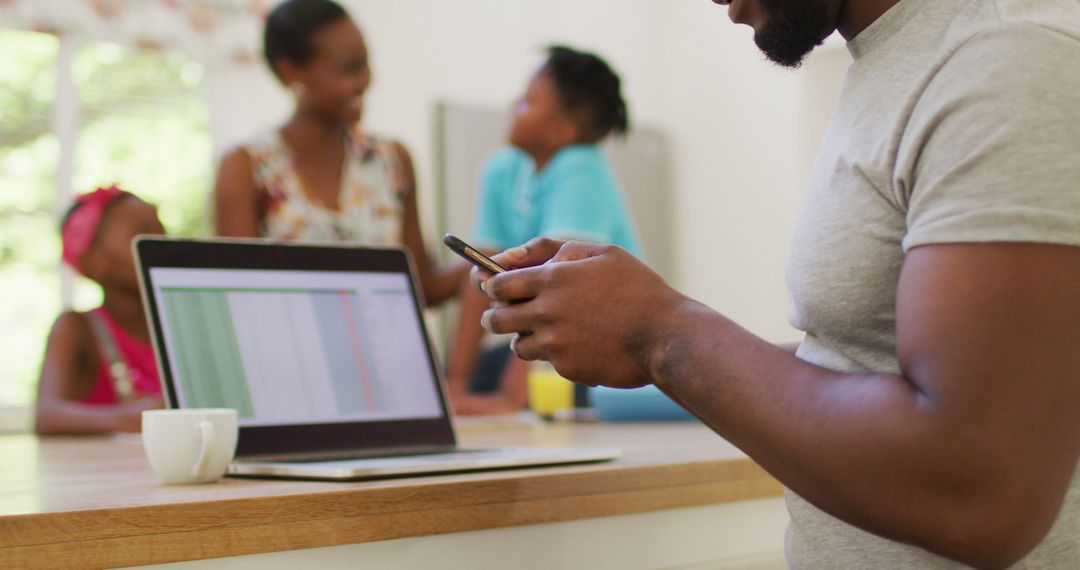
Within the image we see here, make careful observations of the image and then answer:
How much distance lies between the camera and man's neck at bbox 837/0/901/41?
688 mm

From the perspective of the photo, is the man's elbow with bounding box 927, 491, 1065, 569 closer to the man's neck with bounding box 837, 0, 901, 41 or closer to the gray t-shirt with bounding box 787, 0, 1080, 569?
the gray t-shirt with bounding box 787, 0, 1080, 569

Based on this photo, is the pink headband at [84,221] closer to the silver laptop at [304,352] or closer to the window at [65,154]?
the silver laptop at [304,352]

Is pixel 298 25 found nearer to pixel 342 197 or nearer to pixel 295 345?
pixel 342 197

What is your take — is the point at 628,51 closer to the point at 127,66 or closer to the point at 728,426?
the point at 127,66

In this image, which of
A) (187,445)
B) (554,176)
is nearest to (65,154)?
(554,176)

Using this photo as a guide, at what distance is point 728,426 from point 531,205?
179 cm

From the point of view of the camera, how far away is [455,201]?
4180 millimetres

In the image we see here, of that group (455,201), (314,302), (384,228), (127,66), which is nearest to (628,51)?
(455,201)

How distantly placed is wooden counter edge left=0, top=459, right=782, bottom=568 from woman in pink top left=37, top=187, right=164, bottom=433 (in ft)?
3.67

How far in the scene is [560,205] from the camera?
222 cm

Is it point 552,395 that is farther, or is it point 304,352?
point 552,395

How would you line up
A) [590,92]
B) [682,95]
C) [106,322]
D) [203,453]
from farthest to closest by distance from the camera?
[682,95], [590,92], [106,322], [203,453]

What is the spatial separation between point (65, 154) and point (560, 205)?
2096mm

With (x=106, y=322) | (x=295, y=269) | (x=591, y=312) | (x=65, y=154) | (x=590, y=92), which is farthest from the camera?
(x=65, y=154)
